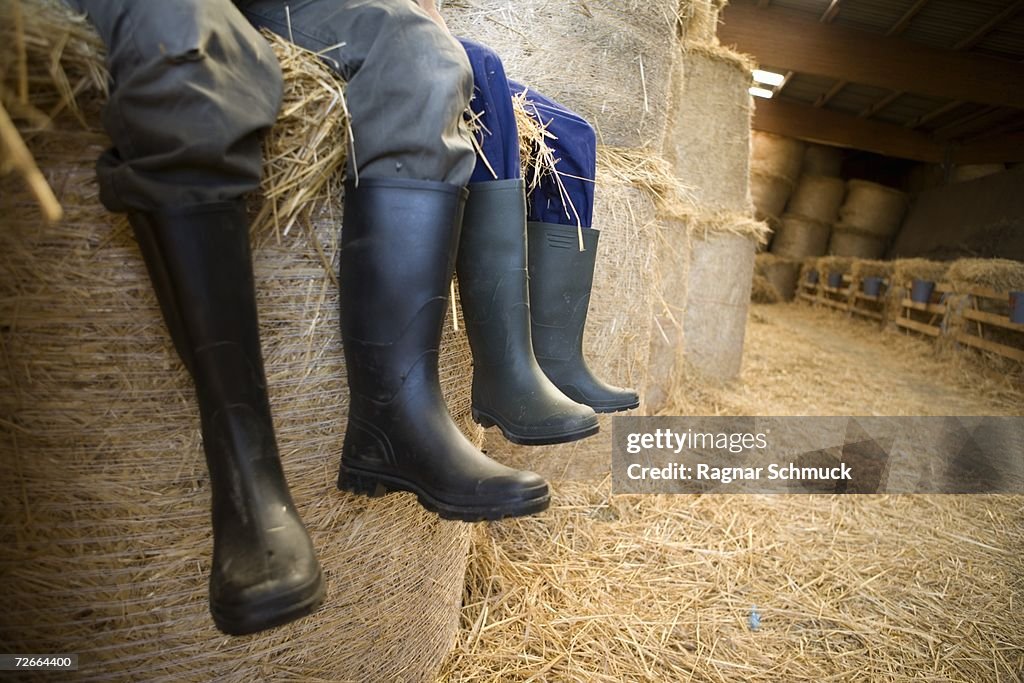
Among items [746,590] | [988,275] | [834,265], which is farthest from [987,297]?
[746,590]

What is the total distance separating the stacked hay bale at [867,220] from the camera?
710 centimetres

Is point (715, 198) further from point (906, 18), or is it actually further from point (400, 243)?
point (906, 18)

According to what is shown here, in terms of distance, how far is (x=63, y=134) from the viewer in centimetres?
51

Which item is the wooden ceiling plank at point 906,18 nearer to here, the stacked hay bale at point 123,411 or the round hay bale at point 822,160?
the round hay bale at point 822,160

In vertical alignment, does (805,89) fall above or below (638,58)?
above

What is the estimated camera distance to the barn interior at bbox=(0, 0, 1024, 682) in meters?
0.55

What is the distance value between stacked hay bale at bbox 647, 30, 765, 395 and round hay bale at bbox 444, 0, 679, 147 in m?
0.97

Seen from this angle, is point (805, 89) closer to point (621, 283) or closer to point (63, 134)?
point (621, 283)

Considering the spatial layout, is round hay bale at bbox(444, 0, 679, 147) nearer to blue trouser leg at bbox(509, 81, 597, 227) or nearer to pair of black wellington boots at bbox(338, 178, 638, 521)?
blue trouser leg at bbox(509, 81, 597, 227)

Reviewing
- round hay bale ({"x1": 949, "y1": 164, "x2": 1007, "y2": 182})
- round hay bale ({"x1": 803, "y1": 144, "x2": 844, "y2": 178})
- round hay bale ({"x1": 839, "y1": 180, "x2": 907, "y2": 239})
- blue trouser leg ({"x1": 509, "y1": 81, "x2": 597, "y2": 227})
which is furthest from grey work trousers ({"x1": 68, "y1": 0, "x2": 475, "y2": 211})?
round hay bale ({"x1": 803, "y1": 144, "x2": 844, "y2": 178})

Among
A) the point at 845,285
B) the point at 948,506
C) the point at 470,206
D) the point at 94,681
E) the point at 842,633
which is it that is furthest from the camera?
the point at 845,285

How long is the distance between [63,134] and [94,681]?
1.82ft

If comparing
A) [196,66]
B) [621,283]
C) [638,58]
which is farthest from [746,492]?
[196,66]

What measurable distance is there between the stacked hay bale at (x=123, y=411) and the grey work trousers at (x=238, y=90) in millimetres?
35
